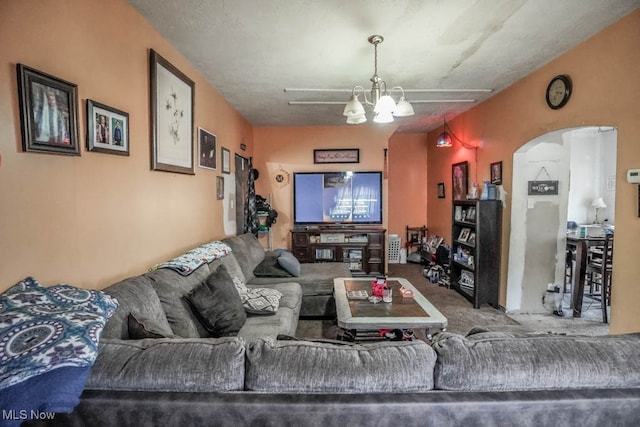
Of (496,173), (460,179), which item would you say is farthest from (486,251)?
(460,179)

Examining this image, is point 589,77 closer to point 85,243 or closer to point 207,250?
point 207,250

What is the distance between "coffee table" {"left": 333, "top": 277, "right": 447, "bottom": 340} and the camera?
2135 mm

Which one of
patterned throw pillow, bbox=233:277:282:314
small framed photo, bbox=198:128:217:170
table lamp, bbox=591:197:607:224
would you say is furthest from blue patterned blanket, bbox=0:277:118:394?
table lamp, bbox=591:197:607:224

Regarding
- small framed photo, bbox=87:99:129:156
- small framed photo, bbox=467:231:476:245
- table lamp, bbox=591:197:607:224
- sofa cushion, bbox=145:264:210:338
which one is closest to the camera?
small framed photo, bbox=87:99:129:156

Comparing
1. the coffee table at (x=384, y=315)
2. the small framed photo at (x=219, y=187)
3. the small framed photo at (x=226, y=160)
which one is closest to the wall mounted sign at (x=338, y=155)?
the small framed photo at (x=226, y=160)

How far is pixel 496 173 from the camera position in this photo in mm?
3865

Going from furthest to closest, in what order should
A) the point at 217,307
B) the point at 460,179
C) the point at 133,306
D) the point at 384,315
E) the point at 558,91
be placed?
the point at 460,179 < the point at 558,91 < the point at 384,315 < the point at 217,307 < the point at 133,306

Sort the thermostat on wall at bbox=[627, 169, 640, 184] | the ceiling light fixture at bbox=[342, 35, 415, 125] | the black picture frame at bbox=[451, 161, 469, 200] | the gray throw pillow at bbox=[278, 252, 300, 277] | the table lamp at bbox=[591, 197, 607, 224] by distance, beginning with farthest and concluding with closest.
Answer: the table lamp at bbox=[591, 197, 607, 224] < the black picture frame at bbox=[451, 161, 469, 200] < the gray throw pillow at bbox=[278, 252, 300, 277] < the ceiling light fixture at bbox=[342, 35, 415, 125] < the thermostat on wall at bbox=[627, 169, 640, 184]

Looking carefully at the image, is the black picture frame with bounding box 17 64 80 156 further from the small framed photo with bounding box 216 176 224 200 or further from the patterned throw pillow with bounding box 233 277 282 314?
the small framed photo with bounding box 216 176 224 200

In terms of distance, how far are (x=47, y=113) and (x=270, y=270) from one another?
2605 millimetres

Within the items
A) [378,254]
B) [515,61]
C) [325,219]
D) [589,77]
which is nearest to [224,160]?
[325,219]

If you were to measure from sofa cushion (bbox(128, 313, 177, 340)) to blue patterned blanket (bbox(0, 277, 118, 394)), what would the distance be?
0.16 metres

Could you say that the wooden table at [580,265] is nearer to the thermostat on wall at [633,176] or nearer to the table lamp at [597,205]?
the thermostat on wall at [633,176]

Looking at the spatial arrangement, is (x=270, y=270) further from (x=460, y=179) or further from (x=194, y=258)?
(x=460, y=179)
